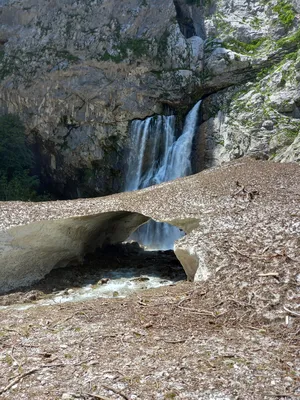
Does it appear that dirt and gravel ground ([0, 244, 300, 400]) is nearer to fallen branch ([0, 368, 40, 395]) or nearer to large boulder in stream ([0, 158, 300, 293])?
fallen branch ([0, 368, 40, 395])

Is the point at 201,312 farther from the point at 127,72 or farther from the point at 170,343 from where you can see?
the point at 127,72

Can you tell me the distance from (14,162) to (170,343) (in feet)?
80.1

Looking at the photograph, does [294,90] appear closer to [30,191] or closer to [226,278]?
[226,278]

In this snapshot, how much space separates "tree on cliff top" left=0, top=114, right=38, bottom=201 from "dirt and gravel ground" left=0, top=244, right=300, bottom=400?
1921cm

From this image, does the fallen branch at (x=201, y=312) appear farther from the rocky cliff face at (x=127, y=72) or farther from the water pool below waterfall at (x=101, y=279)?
the rocky cliff face at (x=127, y=72)

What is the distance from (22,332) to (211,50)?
22.9m

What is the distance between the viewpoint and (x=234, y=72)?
24.6 m

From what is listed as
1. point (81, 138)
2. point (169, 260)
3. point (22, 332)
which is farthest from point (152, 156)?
point (22, 332)

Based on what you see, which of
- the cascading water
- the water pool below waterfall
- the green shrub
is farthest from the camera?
the green shrub

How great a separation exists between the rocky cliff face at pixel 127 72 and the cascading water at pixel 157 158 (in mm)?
758

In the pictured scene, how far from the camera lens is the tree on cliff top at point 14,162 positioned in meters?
27.2

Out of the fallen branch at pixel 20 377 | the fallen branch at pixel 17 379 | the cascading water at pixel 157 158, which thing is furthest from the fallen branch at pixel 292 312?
the cascading water at pixel 157 158

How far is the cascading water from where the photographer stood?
22.2 metres

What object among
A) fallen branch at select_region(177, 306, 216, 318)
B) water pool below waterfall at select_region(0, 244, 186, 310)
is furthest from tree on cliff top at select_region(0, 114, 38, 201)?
fallen branch at select_region(177, 306, 216, 318)
